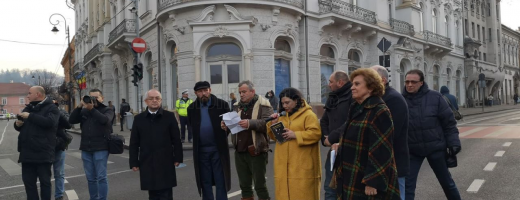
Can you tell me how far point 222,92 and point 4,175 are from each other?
11279mm

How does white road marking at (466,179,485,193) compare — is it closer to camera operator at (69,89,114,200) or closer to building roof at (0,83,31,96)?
camera operator at (69,89,114,200)

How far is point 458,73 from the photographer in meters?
40.1

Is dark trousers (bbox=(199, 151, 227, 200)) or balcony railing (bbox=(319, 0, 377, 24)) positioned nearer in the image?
dark trousers (bbox=(199, 151, 227, 200))

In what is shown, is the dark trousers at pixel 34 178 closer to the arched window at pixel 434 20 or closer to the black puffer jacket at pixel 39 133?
the black puffer jacket at pixel 39 133

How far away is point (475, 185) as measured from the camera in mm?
7141

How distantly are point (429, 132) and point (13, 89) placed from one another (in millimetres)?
139644

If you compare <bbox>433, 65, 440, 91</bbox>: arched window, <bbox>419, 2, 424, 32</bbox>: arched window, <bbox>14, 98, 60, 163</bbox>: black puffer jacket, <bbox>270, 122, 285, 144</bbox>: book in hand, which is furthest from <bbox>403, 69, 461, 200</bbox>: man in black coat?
<bbox>433, 65, 440, 91</bbox>: arched window

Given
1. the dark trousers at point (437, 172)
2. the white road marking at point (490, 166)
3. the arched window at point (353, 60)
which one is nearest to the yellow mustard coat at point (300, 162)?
the dark trousers at point (437, 172)

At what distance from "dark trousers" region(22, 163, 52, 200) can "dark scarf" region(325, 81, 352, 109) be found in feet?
12.6

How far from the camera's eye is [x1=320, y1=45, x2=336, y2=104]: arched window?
23141 millimetres

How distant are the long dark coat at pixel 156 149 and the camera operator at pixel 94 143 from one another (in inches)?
33.6

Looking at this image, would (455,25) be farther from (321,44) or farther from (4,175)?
(4,175)

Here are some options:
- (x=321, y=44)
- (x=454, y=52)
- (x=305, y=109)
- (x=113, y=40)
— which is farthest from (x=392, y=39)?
(x=305, y=109)

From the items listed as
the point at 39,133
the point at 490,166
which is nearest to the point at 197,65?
the point at 490,166
